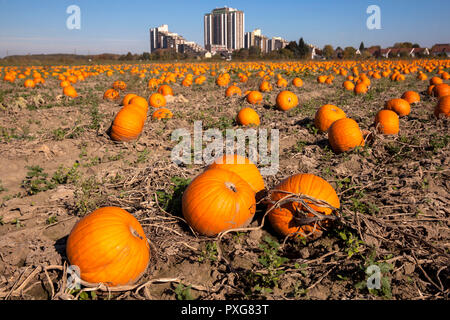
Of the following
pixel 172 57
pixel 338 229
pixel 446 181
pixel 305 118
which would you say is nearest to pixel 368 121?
pixel 305 118

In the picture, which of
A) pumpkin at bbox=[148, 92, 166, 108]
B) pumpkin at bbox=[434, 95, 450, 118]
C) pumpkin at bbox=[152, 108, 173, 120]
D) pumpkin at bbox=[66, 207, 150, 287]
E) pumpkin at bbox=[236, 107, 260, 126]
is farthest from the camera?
pumpkin at bbox=[148, 92, 166, 108]

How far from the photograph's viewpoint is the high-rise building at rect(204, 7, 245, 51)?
141000 millimetres

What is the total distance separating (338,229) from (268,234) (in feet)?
2.80

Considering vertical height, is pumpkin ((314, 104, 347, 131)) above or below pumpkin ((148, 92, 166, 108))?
below

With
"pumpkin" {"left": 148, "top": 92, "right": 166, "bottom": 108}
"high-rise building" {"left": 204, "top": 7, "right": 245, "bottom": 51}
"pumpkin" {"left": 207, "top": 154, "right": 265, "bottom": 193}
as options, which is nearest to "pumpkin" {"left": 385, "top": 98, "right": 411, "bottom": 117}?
"pumpkin" {"left": 207, "top": 154, "right": 265, "bottom": 193}

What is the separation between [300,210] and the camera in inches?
132

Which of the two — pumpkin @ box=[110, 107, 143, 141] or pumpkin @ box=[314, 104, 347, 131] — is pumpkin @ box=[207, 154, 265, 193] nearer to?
pumpkin @ box=[110, 107, 143, 141]

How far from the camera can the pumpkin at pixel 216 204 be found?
11.0ft

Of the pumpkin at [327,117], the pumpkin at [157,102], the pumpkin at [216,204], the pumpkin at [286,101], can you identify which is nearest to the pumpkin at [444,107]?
the pumpkin at [327,117]

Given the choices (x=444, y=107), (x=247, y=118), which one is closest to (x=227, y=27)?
(x=247, y=118)

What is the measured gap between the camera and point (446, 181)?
4.43 m

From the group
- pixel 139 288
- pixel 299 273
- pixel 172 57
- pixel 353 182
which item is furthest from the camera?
pixel 172 57

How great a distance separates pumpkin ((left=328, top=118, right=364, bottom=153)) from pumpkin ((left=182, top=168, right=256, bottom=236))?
3366 millimetres

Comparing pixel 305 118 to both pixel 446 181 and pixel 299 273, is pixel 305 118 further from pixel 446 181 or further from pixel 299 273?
pixel 299 273
